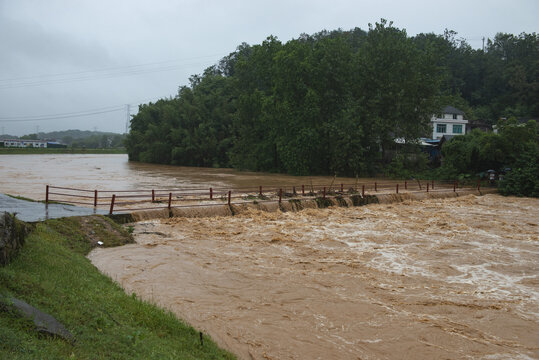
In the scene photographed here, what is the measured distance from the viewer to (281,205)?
23281 millimetres

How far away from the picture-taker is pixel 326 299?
10.4 m

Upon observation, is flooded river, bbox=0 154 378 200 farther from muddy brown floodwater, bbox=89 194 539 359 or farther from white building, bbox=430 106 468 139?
white building, bbox=430 106 468 139

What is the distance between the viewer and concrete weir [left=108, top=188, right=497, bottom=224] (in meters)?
18.8

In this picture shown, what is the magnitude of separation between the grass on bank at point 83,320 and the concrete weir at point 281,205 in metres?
8.94

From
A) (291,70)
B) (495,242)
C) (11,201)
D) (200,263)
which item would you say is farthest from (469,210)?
(291,70)

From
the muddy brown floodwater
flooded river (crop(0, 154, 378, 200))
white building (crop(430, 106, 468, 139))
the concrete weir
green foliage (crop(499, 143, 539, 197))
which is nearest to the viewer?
the muddy brown floodwater

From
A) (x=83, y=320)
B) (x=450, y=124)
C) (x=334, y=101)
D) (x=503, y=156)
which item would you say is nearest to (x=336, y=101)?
(x=334, y=101)

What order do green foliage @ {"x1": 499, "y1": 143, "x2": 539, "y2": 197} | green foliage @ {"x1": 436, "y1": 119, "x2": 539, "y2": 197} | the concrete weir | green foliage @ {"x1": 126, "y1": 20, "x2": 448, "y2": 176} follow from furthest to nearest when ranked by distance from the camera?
green foliage @ {"x1": 126, "y1": 20, "x2": 448, "y2": 176} < green foliage @ {"x1": 436, "y1": 119, "x2": 539, "y2": 197} < green foliage @ {"x1": 499, "y1": 143, "x2": 539, "y2": 197} < the concrete weir

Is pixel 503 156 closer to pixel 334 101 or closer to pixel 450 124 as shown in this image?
pixel 334 101

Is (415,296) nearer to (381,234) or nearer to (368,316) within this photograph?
(368,316)

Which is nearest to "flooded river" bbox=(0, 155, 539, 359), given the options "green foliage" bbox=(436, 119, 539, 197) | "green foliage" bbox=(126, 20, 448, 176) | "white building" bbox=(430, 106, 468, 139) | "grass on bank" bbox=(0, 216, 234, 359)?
"grass on bank" bbox=(0, 216, 234, 359)

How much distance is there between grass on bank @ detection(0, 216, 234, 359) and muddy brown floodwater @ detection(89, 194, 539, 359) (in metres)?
1.24

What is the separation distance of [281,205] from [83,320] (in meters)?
17.6

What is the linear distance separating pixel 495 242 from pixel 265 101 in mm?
36873
